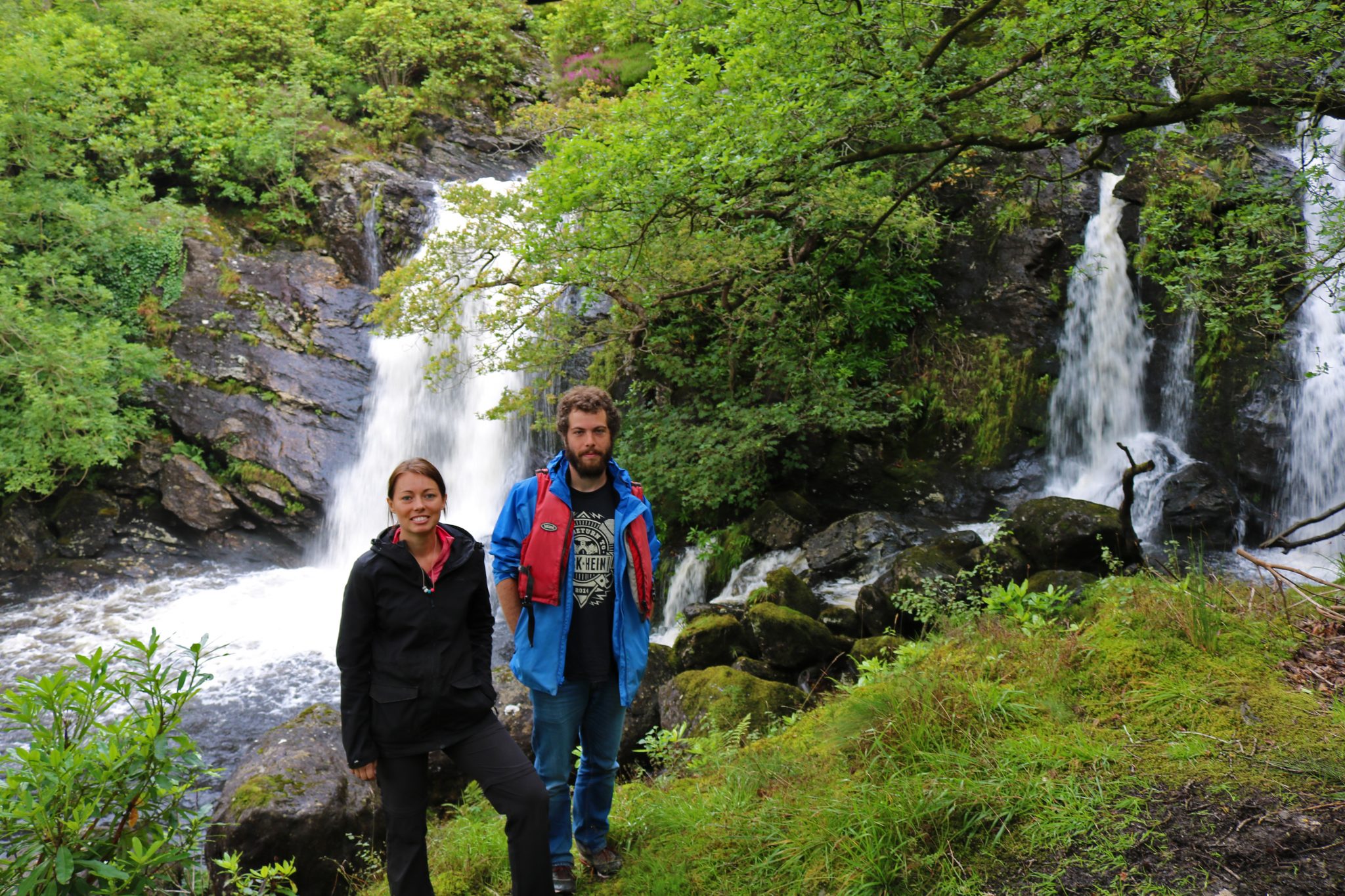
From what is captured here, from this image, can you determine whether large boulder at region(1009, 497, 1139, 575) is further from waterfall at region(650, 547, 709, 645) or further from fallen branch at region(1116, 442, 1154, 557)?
waterfall at region(650, 547, 709, 645)

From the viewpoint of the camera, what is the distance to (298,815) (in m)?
4.86

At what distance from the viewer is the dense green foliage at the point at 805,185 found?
16.9 feet

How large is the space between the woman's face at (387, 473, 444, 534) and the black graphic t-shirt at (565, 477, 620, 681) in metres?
0.52

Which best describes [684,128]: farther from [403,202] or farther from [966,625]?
[403,202]

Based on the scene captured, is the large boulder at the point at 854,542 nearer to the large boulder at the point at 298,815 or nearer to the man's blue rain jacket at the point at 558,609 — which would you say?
the large boulder at the point at 298,815

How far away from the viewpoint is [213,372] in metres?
13.4

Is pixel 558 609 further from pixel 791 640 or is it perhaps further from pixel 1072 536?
pixel 1072 536

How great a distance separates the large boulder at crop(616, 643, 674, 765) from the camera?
5.69 metres

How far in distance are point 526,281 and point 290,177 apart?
9.59m

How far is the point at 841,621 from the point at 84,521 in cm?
1175

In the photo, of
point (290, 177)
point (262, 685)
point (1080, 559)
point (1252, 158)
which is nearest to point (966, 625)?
point (1080, 559)

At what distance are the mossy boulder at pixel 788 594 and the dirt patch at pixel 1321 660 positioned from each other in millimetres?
4691

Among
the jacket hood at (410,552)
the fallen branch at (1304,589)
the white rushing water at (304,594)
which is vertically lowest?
the white rushing water at (304,594)

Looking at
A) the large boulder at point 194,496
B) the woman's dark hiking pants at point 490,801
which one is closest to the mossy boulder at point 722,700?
the woman's dark hiking pants at point 490,801
